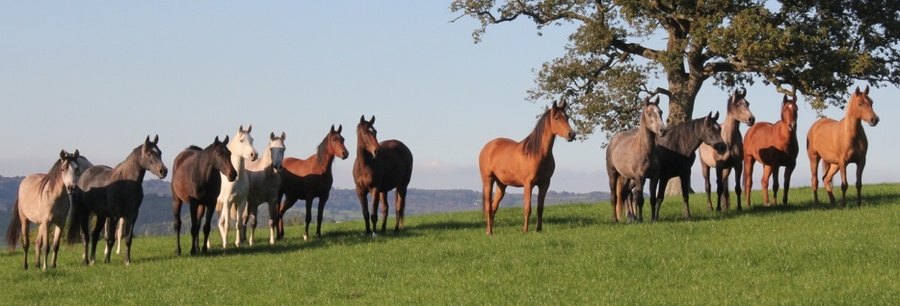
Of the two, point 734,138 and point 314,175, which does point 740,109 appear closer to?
point 734,138

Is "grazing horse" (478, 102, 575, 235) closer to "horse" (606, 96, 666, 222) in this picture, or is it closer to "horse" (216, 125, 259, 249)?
"horse" (606, 96, 666, 222)

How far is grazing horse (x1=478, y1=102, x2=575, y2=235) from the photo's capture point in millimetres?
20781

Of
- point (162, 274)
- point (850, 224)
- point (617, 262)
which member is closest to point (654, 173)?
point (850, 224)

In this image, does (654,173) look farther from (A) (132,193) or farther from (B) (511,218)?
(A) (132,193)

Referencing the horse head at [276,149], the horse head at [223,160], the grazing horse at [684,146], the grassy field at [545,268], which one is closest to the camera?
the grassy field at [545,268]

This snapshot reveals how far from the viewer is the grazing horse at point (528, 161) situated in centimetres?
2078

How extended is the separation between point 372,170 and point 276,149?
7.01 ft

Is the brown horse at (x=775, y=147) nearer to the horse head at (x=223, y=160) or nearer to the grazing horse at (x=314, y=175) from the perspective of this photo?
the grazing horse at (x=314, y=175)

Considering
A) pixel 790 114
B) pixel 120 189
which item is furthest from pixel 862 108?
pixel 120 189

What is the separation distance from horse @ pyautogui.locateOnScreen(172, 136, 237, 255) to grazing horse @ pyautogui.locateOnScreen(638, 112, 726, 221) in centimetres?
853

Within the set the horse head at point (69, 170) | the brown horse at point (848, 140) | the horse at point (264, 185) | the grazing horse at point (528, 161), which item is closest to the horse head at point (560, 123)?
the grazing horse at point (528, 161)

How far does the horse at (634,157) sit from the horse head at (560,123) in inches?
70.1

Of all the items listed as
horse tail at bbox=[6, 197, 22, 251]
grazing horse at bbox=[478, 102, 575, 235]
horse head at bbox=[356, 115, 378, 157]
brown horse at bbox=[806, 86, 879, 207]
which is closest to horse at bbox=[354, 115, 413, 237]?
horse head at bbox=[356, 115, 378, 157]

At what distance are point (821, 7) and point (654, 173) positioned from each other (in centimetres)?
1384
